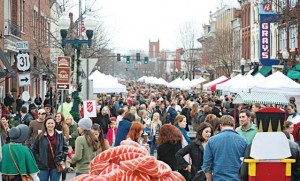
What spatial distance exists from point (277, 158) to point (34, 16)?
36967 millimetres

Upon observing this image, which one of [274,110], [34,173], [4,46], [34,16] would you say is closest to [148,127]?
[34,173]

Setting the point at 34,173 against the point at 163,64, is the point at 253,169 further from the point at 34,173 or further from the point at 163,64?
the point at 163,64

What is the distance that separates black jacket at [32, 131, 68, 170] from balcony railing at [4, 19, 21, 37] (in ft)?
74.6

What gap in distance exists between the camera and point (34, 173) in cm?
998

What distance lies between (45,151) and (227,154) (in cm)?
383

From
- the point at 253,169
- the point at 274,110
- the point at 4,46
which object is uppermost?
the point at 4,46

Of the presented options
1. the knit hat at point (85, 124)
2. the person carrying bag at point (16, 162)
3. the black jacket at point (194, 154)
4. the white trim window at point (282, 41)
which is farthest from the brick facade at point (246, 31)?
the person carrying bag at point (16, 162)

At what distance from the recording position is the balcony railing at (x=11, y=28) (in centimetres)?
3347

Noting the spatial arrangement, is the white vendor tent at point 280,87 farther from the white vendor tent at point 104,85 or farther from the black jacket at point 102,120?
the white vendor tent at point 104,85

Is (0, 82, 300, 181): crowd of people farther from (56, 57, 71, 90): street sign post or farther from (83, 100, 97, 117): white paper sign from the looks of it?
(56, 57, 71, 90): street sign post

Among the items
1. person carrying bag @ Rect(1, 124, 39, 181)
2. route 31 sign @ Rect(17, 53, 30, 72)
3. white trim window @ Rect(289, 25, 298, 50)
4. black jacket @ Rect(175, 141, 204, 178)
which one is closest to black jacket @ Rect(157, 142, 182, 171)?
black jacket @ Rect(175, 141, 204, 178)

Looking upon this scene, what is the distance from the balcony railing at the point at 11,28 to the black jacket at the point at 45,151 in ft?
74.6

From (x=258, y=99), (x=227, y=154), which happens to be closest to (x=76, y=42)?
(x=258, y=99)

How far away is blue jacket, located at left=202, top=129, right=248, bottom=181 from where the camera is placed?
858 centimetres
